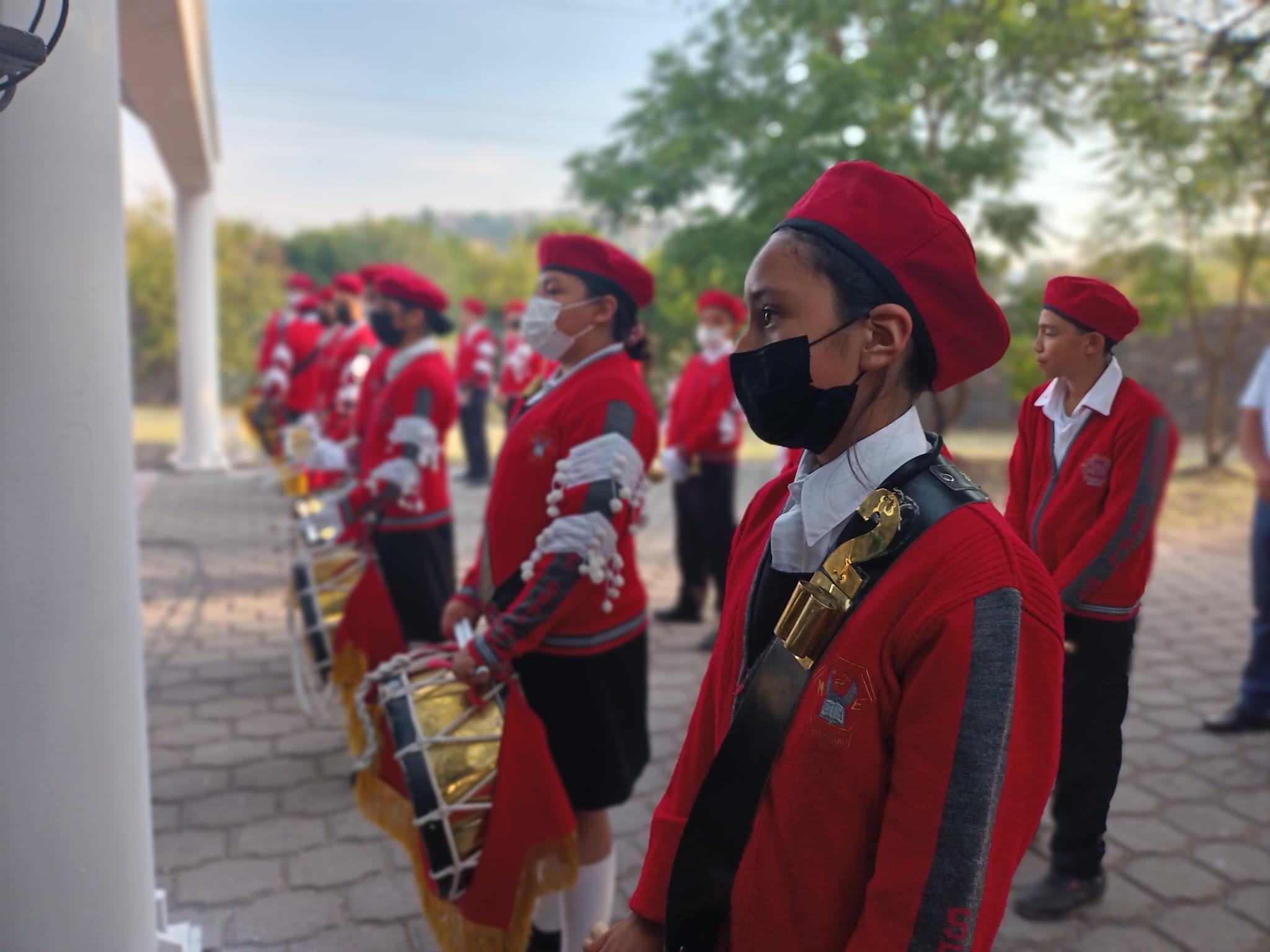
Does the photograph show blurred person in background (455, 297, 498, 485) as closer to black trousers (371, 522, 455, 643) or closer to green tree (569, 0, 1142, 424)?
green tree (569, 0, 1142, 424)

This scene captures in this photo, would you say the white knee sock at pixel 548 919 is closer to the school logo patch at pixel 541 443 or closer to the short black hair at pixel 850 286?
the school logo patch at pixel 541 443

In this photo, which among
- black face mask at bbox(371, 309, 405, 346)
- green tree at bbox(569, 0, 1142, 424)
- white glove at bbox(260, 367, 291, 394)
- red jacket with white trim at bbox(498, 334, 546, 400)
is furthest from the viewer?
red jacket with white trim at bbox(498, 334, 546, 400)

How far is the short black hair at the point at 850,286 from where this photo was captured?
1.32 m

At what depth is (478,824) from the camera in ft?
7.94

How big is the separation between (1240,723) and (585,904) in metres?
3.59

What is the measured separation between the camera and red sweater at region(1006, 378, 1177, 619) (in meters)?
1.65

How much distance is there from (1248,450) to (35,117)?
4.99 metres

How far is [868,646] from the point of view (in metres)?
1.24

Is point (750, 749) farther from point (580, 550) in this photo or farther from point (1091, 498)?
point (580, 550)

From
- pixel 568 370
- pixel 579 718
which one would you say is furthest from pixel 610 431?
pixel 579 718

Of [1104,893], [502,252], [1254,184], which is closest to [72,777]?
[1104,893]

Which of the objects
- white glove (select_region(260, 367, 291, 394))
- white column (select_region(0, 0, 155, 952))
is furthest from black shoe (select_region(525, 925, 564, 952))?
white glove (select_region(260, 367, 291, 394))

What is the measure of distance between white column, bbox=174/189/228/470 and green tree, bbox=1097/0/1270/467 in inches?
485

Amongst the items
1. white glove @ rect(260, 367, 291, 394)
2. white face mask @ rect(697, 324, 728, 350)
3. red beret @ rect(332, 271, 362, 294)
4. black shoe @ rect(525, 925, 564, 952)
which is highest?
red beret @ rect(332, 271, 362, 294)
